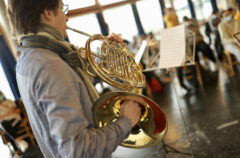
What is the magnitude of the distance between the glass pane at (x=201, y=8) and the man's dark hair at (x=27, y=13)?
10.1 m

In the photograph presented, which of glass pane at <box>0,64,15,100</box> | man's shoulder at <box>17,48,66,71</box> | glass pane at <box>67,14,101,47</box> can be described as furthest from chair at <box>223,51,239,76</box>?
glass pane at <box>0,64,15,100</box>

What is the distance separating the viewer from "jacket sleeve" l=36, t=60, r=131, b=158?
2.55ft

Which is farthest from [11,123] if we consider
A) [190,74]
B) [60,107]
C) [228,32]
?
[228,32]

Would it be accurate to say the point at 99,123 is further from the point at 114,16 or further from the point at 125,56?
the point at 114,16

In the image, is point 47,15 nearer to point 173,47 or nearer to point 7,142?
point 173,47

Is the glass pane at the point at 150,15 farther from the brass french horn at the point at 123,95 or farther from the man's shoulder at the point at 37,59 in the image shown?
the man's shoulder at the point at 37,59

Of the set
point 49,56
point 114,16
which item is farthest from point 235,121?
point 114,16

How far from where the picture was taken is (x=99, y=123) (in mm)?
1034

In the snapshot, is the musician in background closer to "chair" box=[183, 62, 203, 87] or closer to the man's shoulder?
the man's shoulder

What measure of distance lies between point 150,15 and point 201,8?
317 centimetres

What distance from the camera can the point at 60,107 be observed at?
0.78 metres

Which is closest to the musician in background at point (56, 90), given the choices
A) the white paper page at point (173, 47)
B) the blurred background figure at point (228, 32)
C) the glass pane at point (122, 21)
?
the white paper page at point (173, 47)

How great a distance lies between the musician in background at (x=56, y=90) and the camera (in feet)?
2.58

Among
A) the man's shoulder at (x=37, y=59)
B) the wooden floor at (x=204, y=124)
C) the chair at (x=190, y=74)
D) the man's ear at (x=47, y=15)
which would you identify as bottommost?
the wooden floor at (x=204, y=124)
